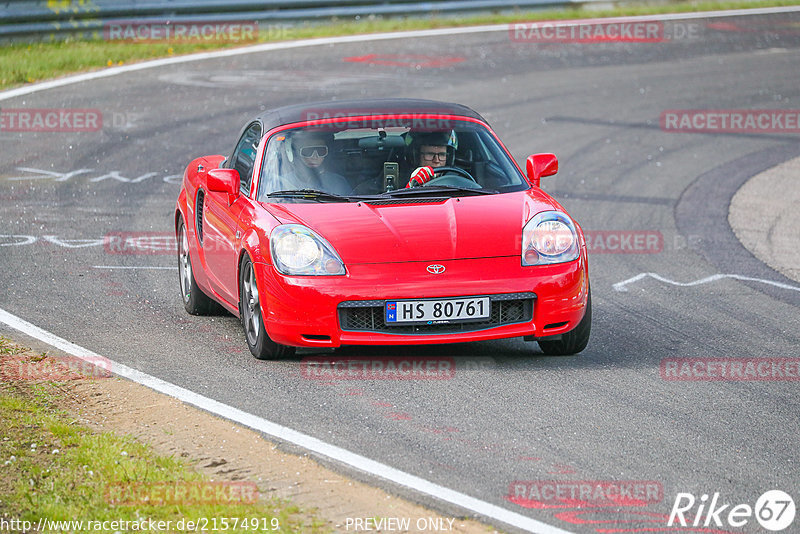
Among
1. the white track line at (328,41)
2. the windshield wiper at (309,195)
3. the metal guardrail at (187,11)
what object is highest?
the metal guardrail at (187,11)

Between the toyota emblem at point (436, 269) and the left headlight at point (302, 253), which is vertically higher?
the left headlight at point (302, 253)

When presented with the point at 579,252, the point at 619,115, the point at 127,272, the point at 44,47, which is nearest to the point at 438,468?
Answer: the point at 579,252

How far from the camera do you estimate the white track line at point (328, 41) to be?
1989 cm

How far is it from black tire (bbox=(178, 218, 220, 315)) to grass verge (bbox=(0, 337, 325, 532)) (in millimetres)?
2652

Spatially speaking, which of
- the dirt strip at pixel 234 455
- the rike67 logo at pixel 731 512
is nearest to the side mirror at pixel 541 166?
the dirt strip at pixel 234 455

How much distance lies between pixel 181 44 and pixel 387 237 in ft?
57.4

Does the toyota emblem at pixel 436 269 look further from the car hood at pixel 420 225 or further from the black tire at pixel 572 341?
the black tire at pixel 572 341

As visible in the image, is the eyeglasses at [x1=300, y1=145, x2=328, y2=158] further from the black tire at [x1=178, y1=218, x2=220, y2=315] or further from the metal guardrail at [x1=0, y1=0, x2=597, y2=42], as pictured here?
the metal guardrail at [x1=0, y1=0, x2=597, y2=42]

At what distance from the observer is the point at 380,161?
8.29 m

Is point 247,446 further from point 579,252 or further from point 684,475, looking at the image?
point 579,252

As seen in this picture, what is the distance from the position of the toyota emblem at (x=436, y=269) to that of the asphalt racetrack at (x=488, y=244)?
0.60m

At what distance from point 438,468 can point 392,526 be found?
70cm

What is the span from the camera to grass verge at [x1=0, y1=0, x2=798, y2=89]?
20609 millimetres

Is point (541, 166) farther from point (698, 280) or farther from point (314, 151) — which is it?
point (698, 280)
